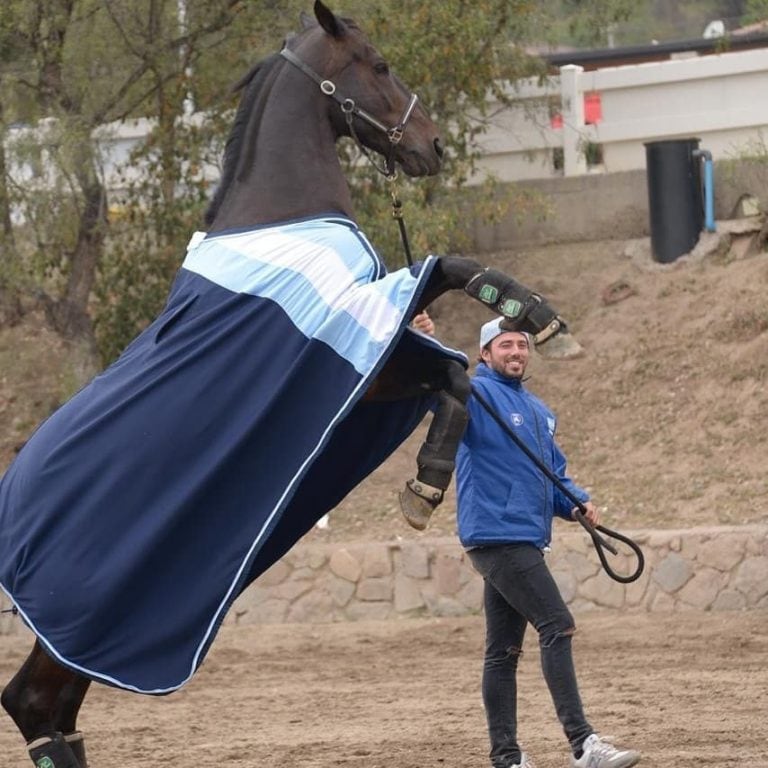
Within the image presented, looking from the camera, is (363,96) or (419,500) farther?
(363,96)

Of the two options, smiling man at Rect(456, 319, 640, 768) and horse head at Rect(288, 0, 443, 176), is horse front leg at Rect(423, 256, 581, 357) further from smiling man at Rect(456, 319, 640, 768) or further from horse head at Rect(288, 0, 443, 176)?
smiling man at Rect(456, 319, 640, 768)

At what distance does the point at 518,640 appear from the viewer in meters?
6.45

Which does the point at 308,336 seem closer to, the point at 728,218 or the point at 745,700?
the point at 745,700

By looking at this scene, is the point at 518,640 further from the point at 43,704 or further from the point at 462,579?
the point at 462,579

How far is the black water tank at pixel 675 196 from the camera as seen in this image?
1327 cm

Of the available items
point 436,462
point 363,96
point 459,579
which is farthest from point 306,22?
point 459,579

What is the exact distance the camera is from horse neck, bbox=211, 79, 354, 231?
18.0 feet

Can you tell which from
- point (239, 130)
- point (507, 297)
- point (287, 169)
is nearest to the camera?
point (507, 297)

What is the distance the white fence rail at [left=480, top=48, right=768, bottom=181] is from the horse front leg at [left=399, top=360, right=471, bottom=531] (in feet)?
29.4

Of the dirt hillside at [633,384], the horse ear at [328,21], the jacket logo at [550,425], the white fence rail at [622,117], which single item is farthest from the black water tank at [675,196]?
the horse ear at [328,21]

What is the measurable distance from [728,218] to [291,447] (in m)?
9.07

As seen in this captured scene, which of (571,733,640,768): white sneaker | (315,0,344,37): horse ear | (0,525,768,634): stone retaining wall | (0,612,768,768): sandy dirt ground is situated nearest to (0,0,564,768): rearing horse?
(315,0,344,37): horse ear

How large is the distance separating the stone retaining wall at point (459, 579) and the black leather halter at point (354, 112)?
4935mm

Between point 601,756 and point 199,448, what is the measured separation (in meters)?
1.90
